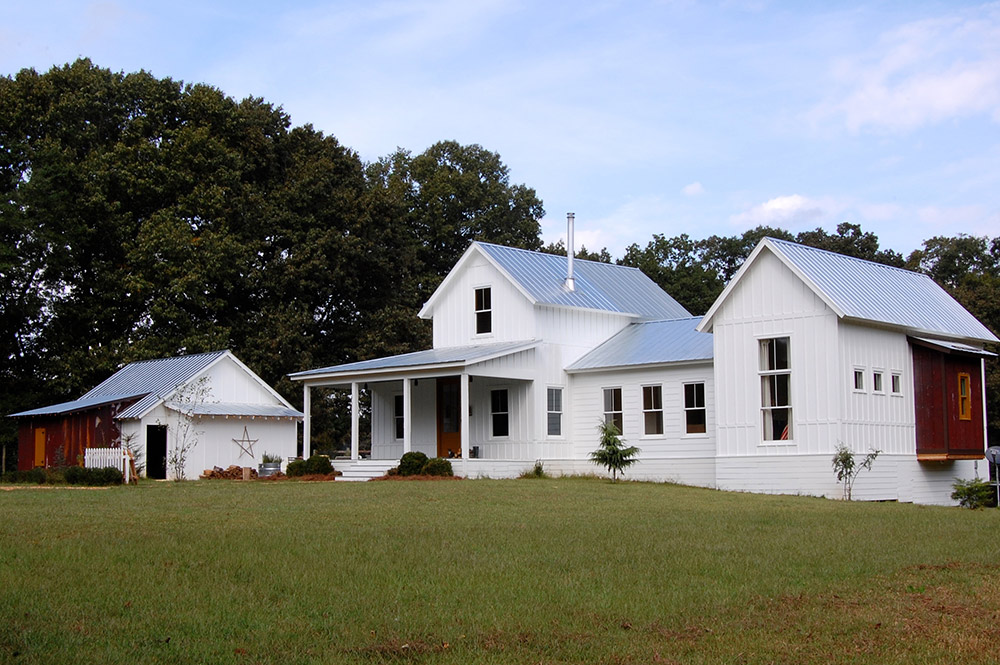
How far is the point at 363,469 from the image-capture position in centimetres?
3322

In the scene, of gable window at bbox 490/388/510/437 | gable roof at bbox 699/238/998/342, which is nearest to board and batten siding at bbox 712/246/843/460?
gable roof at bbox 699/238/998/342

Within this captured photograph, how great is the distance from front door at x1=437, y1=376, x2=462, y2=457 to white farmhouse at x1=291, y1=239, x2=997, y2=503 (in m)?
0.06

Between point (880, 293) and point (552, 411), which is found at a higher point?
point (880, 293)

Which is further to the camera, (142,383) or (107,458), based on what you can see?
(142,383)

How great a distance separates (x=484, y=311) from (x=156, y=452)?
40.5 ft

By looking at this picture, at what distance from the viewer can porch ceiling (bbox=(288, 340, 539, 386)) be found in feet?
104

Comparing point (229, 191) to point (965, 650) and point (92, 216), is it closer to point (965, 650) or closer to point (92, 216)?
point (92, 216)

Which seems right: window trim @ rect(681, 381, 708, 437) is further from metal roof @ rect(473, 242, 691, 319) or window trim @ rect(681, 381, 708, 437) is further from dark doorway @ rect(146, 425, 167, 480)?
dark doorway @ rect(146, 425, 167, 480)

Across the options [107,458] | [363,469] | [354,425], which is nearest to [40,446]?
[107,458]

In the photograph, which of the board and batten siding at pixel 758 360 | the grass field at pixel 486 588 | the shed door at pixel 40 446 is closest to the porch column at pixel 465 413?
the board and batten siding at pixel 758 360

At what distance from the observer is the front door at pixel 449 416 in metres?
35.5

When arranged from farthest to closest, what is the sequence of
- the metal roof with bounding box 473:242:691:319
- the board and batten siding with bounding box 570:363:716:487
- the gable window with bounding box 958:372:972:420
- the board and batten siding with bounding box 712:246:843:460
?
the metal roof with bounding box 473:242:691:319 < the board and batten siding with bounding box 570:363:716:487 < the gable window with bounding box 958:372:972:420 < the board and batten siding with bounding box 712:246:843:460

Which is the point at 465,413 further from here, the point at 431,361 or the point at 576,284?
the point at 576,284

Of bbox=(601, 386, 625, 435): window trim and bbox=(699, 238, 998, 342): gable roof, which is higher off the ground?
bbox=(699, 238, 998, 342): gable roof
